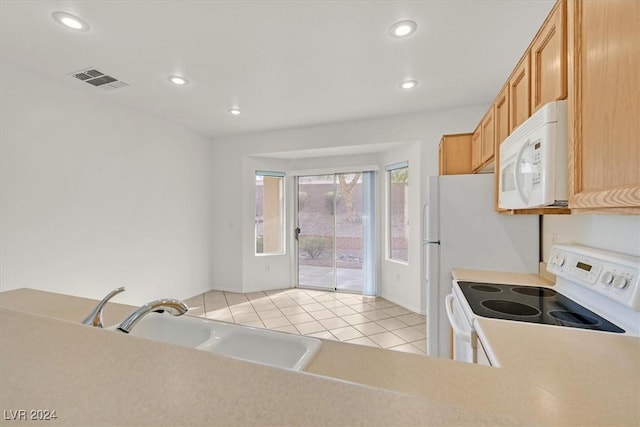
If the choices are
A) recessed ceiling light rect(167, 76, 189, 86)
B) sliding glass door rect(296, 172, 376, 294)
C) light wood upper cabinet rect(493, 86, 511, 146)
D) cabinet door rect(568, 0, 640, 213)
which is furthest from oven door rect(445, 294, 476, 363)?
recessed ceiling light rect(167, 76, 189, 86)

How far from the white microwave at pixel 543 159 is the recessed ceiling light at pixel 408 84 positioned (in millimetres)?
1589

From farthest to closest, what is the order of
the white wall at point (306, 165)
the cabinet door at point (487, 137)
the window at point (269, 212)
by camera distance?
the window at point (269, 212)
the white wall at point (306, 165)
the cabinet door at point (487, 137)

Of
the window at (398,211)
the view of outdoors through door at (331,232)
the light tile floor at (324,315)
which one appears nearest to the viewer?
the light tile floor at (324,315)

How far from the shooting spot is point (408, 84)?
2.75 meters

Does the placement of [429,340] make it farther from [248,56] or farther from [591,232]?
[248,56]

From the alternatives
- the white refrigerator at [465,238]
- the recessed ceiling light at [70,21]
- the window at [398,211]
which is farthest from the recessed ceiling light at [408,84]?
the recessed ceiling light at [70,21]

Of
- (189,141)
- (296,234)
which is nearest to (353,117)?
(296,234)

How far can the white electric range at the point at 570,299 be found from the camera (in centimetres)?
115

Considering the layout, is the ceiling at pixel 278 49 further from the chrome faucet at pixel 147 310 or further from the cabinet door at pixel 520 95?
the chrome faucet at pixel 147 310

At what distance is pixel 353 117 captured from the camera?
372 cm

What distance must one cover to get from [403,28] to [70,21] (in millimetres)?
2257

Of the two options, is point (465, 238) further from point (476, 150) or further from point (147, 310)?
point (147, 310)

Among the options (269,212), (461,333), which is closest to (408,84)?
(461,333)

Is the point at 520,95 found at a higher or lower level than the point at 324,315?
higher
